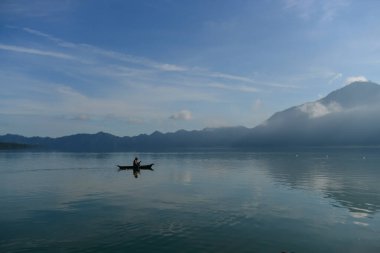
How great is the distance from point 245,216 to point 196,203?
34.1 feet

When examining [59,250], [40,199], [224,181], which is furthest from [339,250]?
[224,181]

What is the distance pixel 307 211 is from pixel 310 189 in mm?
21900

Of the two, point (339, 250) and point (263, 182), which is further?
point (263, 182)

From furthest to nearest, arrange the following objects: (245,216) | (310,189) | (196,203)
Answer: (310,189) < (196,203) < (245,216)

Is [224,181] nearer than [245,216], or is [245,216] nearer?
[245,216]

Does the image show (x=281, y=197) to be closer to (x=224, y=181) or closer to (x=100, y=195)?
(x=224, y=181)

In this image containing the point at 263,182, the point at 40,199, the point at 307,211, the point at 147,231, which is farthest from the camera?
the point at 263,182

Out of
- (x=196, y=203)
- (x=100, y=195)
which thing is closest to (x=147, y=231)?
(x=196, y=203)

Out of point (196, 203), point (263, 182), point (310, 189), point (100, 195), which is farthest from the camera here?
point (263, 182)

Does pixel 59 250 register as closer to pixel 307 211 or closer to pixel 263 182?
pixel 307 211

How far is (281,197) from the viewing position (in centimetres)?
5562

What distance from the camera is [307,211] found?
44.7 metres

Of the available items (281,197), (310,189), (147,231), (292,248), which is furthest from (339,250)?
(310,189)

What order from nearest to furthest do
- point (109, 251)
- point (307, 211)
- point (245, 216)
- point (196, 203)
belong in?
point (109, 251) < point (245, 216) < point (307, 211) < point (196, 203)
